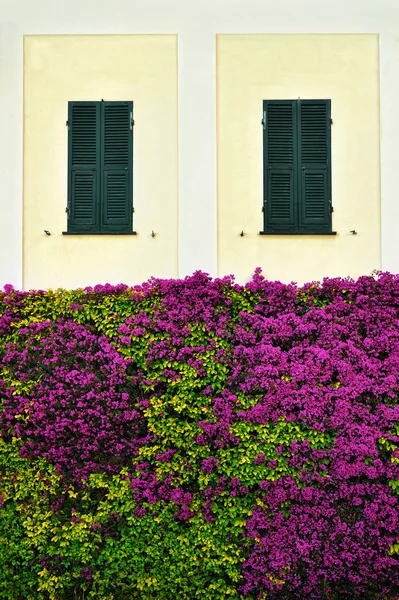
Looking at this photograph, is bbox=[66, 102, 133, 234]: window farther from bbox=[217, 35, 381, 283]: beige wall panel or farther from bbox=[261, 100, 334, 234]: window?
bbox=[261, 100, 334, 234]: window

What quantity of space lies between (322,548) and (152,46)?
20.9 ft

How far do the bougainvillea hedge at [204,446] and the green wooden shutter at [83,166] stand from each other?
1367mm

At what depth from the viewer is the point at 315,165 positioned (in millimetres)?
8281

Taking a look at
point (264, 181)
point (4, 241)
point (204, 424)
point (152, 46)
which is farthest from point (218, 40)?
point (204, 424)

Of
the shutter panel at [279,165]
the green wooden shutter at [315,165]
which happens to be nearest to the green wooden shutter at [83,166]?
the shutter panel at [279,165]

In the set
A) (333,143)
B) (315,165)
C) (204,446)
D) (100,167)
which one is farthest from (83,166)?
(204,446)

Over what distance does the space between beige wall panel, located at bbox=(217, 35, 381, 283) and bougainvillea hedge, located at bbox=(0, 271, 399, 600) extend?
901mm

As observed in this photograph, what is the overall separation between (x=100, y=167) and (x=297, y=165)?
2.56 metres

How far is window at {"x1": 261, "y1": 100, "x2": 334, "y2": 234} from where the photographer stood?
324 inches

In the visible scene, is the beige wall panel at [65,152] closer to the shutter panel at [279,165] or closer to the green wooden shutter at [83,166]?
the green wooden shutter at [83,166]

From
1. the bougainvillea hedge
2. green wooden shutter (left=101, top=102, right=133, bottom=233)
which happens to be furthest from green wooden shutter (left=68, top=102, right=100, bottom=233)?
the bougainvillea hedge

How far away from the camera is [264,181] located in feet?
27.0

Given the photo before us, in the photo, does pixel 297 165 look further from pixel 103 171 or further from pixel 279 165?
pixel 103 171

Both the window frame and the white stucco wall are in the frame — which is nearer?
the white stucco wall
